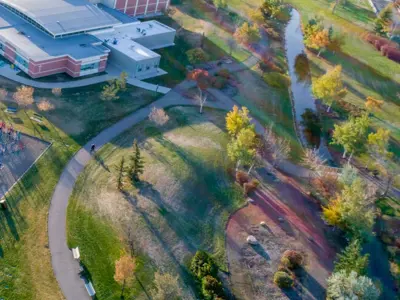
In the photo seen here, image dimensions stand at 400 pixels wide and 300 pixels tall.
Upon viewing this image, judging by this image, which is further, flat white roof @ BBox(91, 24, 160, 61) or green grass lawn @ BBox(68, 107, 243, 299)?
flat white roof @ BBox(91, 24, 160, 61)

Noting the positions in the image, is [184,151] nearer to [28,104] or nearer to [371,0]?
[28,104]

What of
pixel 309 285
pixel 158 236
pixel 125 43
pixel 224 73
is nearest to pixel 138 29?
pixel 125 43

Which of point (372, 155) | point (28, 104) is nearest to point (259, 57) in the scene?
point (372, 155)

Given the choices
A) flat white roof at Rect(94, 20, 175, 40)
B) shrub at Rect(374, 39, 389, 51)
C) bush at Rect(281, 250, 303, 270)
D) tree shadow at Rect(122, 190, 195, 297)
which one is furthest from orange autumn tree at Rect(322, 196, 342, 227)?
shrub at Rect(374, 39, 389, 51)

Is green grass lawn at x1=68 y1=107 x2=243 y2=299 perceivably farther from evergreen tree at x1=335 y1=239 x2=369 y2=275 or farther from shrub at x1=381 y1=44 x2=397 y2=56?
Answer: shrub at x1=381 y1=44 x2=397 y2=56

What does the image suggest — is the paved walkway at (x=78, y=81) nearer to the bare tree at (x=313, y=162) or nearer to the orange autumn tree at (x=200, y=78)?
the orange autumn tree at (x=200, y=78)

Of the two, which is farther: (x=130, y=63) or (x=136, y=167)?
(x=130, y=63)

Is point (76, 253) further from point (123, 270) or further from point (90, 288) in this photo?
point (123, 270)
